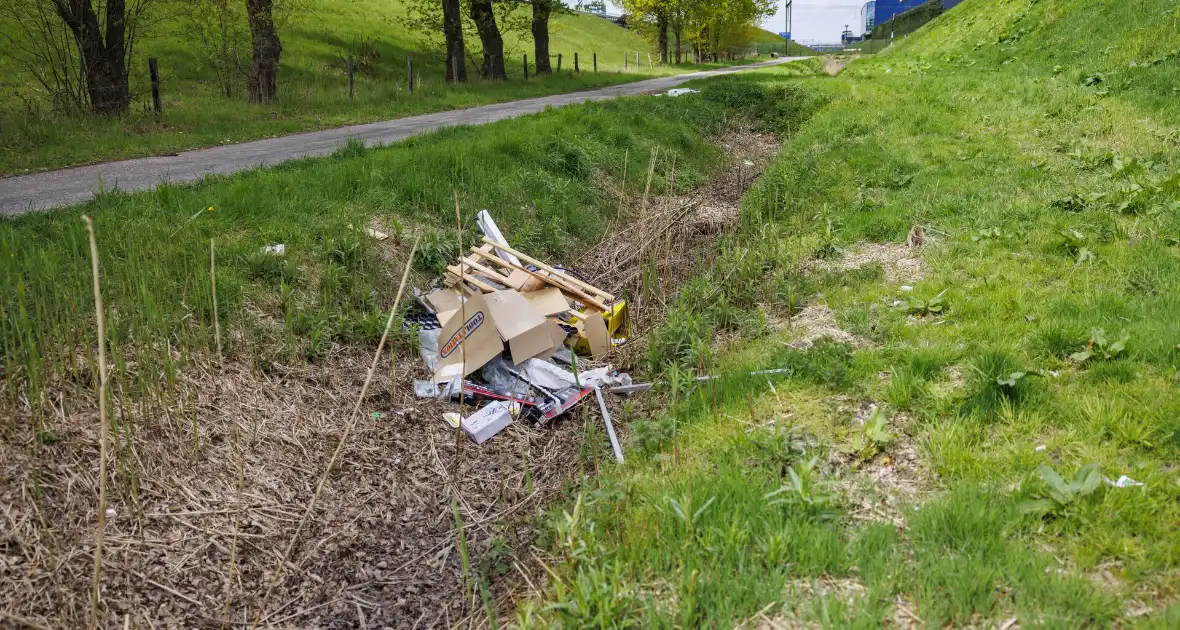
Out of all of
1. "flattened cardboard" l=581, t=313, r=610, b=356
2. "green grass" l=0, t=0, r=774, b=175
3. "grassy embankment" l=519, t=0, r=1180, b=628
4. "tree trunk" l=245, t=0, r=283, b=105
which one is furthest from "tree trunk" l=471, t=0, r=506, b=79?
"flattened cardboard" l=581, t=313, r=610, b=356

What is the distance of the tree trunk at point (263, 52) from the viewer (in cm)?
1566

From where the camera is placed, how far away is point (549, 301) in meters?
5.90

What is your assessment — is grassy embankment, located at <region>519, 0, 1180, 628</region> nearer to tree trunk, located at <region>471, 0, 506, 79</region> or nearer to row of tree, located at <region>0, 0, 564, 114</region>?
row of tree, located at <region>0, 0, 564, 114</region>

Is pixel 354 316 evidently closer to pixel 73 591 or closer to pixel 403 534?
pixel 403 534

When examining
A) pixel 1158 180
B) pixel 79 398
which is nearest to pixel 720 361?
pixel 79 398

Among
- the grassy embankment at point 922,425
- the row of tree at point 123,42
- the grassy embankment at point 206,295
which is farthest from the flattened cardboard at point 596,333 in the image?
the row of tree at point 123,42

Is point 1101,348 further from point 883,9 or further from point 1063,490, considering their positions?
point 883,9

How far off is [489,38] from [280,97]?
29.2ft

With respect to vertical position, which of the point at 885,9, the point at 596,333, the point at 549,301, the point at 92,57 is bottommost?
the point at 596,333

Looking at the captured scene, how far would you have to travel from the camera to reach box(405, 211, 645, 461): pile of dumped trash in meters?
4.97

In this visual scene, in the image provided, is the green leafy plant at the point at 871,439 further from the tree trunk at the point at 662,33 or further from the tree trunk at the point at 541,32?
the tree trunk at the point at 662,33

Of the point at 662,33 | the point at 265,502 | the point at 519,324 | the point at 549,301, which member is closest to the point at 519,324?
the point at 519,324

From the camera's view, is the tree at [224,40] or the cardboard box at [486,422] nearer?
the cardboard box at [486,422]

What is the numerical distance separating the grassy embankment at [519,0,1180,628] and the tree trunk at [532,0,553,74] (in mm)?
18763
